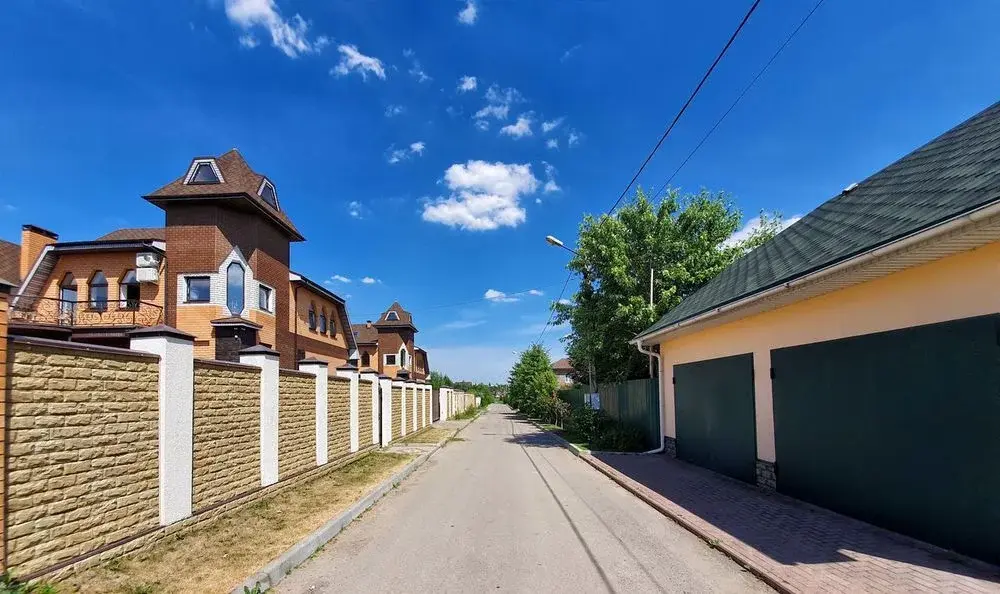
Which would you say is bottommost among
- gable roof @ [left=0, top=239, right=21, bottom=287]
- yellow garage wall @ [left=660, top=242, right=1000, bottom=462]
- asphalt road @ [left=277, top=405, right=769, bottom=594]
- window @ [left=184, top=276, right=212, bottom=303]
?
asphalt road @ [left=277, top=405, right=769, bottom=594]

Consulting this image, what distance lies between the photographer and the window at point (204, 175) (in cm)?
2125

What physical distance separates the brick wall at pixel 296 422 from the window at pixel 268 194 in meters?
15.4

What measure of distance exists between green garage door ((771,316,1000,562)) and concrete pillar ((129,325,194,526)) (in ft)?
26.6

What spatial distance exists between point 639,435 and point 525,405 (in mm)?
30499

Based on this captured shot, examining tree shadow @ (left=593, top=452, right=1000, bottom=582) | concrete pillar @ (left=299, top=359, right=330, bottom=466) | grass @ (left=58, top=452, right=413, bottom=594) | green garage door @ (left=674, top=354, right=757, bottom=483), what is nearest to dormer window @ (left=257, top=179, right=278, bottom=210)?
concrete pillar @ (left=299, top=359, right=330, bottom=466)

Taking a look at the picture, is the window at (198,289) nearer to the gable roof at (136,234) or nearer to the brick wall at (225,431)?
the gable roof at (136,234)

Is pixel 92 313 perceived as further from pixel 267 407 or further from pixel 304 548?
pixel 304 548

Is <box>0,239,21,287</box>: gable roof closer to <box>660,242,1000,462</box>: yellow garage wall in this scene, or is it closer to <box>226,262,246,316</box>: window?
<box>226,262,246,316</box>: window

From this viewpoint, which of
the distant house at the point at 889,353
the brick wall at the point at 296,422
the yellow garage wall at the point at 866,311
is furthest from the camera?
the brick wall at the point at 296,422

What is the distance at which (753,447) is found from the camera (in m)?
9.49

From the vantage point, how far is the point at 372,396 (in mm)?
15945

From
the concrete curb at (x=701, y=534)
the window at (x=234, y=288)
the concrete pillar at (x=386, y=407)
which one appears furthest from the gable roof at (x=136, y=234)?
the concrete curb at (x=701, y=534)

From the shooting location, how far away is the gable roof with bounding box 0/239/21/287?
22.0 metres

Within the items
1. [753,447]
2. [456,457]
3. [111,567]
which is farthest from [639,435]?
[111,567]
